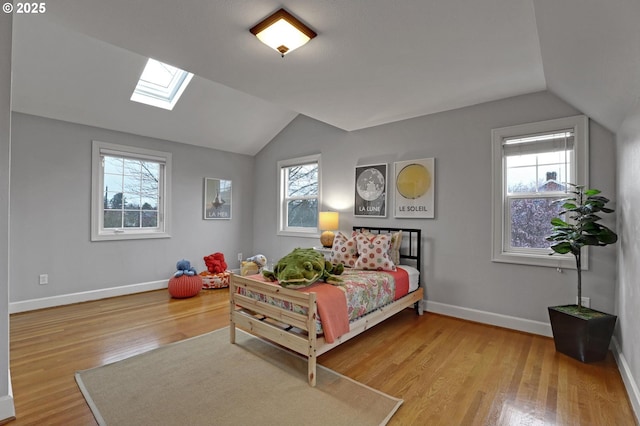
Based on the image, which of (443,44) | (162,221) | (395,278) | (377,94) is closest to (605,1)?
(443,44)

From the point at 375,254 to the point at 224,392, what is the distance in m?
2.01

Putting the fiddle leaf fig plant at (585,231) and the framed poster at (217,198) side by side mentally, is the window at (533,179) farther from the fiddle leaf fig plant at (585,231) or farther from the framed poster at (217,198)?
the framed poster at (217,198)

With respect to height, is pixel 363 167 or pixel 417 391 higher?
pixel 363 167

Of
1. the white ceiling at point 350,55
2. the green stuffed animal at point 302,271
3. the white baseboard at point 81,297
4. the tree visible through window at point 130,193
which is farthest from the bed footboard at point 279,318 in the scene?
the tree visible through window at point 130,193

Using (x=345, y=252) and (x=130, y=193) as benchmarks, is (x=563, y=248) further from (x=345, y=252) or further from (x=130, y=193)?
(x=130, y=193)

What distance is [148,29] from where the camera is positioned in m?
2.10

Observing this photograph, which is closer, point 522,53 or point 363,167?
point 522,53

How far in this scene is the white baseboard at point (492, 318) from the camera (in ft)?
9.70

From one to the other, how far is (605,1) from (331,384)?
8.42 ft

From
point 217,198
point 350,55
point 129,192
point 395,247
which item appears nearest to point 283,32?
point 350,55

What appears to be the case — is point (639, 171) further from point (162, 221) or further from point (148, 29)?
point (162, 221)

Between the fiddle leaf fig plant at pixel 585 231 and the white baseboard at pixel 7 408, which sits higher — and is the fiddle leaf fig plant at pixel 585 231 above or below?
above

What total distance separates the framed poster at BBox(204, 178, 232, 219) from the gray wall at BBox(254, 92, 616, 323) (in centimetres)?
213

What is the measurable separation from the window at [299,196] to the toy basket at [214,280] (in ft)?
4.05
